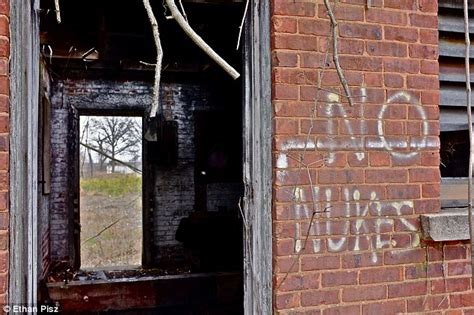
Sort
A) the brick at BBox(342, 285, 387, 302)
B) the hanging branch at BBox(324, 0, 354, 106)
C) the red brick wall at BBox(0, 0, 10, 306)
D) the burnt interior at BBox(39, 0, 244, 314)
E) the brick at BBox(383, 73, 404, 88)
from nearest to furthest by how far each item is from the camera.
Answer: the red brick wall at BBox(0, 0, 10, 306) → the hanging branch at BBox(324, 0, 354, 106) → the brick at BBox(342, 285, 387, 302) → the brick at BBox(383, 73, 404, 88) → the burnt interior at BBox(39, 0, 244, 314)

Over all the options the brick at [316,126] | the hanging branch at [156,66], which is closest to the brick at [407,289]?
the brick at [316,126]

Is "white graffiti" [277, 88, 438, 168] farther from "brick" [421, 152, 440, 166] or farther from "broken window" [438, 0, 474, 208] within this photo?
"broken window" [438, 0, 474, 208]

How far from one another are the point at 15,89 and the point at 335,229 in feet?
5.70

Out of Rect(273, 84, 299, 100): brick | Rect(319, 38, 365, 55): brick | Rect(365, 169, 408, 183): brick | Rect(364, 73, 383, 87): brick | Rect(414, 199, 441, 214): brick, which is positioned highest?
Rect(319, 38, 365, 55): brick

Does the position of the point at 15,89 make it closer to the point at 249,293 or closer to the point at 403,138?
the point at 249,293

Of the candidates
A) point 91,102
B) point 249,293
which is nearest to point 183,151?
point 91,102

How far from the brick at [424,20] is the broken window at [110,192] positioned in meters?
8.41

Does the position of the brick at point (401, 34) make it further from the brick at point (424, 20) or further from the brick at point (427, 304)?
the brick at point (427, 304)

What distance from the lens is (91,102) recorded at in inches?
300

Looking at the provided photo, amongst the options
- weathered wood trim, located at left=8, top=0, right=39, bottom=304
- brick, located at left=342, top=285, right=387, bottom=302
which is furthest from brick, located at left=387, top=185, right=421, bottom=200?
weathered wood trim, located at left=8, top=0, right=39, bottom=304

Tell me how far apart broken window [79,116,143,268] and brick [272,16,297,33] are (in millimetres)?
8355

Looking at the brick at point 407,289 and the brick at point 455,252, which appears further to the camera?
the brick at point 455,252

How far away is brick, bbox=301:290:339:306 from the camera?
243 centimetres

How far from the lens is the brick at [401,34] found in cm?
262
